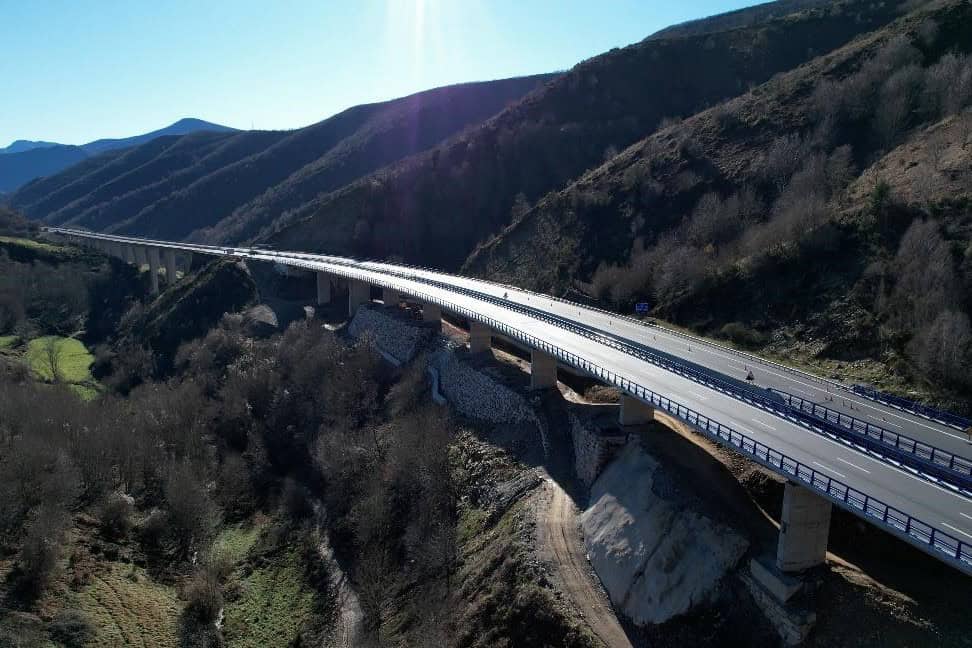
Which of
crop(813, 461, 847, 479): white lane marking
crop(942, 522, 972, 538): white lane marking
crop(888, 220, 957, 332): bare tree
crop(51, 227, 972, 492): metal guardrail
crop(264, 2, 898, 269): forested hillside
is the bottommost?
crop(942, 522, 972, 538): white lane marking

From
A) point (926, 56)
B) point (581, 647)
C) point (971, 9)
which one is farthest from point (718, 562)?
point (971, 9)

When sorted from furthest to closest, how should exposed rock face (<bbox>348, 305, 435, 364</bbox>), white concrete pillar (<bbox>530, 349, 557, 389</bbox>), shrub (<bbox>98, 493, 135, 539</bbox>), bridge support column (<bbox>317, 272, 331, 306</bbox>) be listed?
bridge support column (<bbox>317, 272, 331, 306</bbox>) < exposed rock face (<bbox>348, 305, 435, 364</bbox>) < white concrete pillar (<bbox>530, 349, 557, 389</bbox>) < shrub (<bbox>98, 493, 135, 539</bbox>)

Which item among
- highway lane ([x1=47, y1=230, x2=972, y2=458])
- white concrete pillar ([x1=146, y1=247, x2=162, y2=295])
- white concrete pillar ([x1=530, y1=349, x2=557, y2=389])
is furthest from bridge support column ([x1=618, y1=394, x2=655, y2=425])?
white concrete pillar ([x1=146, y1=247, x2=162, y2=295])

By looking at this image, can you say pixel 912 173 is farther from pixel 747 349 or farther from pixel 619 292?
pixel 619 292

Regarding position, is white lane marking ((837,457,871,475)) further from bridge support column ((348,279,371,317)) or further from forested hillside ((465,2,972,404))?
bridge support column ((348,279,371,317))

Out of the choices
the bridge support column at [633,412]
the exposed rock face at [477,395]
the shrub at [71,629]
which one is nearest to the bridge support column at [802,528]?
the bridge support column at [633,412]
